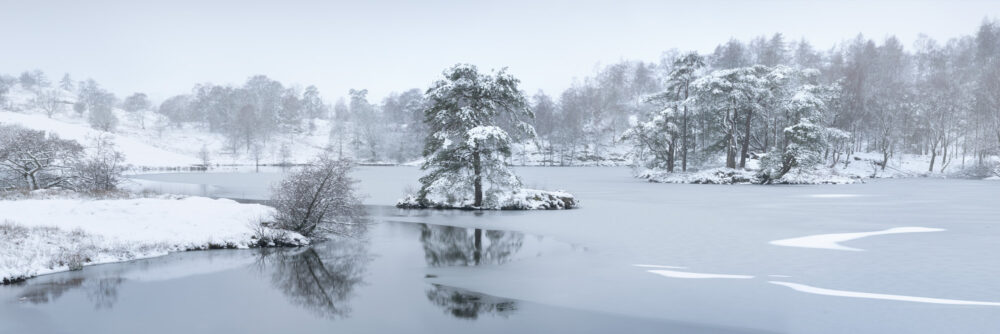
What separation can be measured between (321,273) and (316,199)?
5.99 m

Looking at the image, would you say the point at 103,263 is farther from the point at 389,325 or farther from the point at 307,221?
the point at 389,325

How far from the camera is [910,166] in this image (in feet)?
227

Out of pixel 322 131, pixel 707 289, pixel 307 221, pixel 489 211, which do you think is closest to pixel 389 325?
pixel 707 289

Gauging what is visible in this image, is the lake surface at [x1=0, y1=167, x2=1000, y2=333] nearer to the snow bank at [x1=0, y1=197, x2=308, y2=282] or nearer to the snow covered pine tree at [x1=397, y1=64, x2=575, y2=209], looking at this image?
the snow bank at [x1=0, y1=197, x2=308, y2=282]

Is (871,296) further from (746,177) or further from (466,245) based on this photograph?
(746,177)

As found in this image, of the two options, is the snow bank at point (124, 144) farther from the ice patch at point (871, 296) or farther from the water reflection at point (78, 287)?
the ice patch at point (871, 296)

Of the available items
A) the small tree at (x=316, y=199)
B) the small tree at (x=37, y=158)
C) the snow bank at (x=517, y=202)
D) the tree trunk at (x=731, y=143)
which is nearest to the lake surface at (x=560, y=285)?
the small tree at (x=316, y=199)

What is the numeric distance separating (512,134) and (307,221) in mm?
14443

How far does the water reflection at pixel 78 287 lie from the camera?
12500 millimetres

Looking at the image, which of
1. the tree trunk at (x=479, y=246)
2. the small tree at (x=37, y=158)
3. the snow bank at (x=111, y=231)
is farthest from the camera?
the small tree at (x=37, y=158)

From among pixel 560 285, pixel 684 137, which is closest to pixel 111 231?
pixel 560 285

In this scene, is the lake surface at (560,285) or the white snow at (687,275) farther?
the white snow at (687,275)

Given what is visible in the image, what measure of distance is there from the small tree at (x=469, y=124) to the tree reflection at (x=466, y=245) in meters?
6.49

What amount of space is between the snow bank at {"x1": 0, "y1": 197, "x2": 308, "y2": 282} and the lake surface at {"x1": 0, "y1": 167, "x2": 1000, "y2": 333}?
2.70 ft
